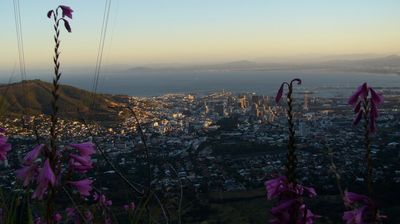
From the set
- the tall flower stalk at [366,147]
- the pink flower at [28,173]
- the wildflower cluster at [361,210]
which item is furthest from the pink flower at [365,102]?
the pink flower at [28,173]

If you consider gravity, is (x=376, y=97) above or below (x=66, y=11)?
below

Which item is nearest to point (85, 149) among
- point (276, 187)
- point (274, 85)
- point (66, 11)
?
point (66, 11)

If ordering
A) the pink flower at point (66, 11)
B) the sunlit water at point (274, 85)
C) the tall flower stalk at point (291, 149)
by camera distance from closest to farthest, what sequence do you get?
the tall flower stalk at point (291, 149), the pink flower at point (66, 11), the sunlit water at point (274, 85)

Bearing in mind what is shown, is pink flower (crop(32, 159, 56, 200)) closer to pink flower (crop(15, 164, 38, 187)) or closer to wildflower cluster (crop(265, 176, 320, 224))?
pink flower (crop(15, 164, 38, 187))

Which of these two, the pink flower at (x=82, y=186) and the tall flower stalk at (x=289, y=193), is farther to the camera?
the pink flower at (x=82, y=186)

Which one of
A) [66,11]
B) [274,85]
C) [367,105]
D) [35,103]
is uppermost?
[66,11]

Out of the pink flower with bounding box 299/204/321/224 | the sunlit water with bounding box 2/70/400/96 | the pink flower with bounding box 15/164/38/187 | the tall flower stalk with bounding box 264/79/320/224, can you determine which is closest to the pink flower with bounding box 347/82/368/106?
the tall flower stalk with bounding box 264/79/320/224

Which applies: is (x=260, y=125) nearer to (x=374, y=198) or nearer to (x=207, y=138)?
(x=207, y=138)

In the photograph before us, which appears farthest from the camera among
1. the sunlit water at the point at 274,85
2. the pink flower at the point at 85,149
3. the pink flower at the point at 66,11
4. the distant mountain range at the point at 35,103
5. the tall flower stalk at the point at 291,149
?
the sunlit water at the point at 274,85

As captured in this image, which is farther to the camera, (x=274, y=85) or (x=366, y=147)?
(x=274, y=85)

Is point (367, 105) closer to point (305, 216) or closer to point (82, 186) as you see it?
point (305, 216)

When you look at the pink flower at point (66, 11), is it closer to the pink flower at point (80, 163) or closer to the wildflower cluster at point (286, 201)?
the pink flower at point (80, 163)

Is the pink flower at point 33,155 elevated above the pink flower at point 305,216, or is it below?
above
